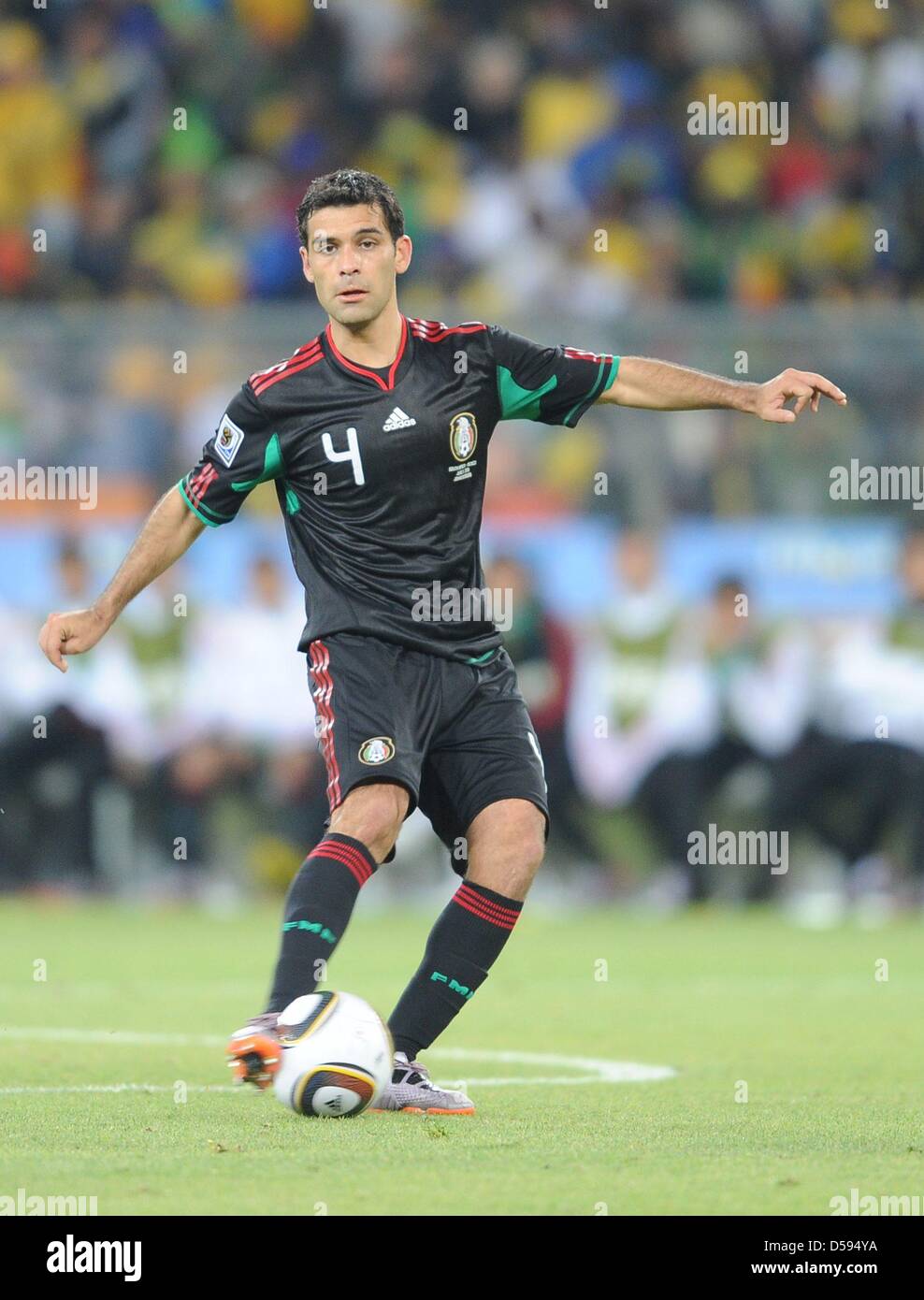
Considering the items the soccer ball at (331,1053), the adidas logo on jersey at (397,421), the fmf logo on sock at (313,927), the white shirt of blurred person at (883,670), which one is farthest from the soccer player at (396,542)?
the white shirt of blurred person at (883,670)

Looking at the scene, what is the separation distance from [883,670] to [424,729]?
24.4 feet

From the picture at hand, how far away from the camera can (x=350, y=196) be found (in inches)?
223

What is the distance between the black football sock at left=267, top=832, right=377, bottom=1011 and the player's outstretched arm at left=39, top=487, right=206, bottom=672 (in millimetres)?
842

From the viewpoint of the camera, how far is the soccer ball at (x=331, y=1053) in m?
5.05

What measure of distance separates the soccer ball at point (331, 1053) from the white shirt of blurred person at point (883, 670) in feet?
26.2

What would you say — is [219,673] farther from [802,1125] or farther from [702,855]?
[802,1125]

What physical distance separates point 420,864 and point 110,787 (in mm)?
1919

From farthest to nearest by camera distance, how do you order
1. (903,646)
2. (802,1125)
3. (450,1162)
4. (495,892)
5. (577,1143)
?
1. (903,646)
2. (495,892)
3. (802,1125)
4. (577,1143)
5. (450,1162)

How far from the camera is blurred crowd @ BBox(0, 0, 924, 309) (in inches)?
629

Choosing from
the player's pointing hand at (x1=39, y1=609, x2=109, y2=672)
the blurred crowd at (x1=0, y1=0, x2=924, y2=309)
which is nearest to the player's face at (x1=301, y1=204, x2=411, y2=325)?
the player's pointing hand at (x1=39, y1=609, x2=109, y2=672)

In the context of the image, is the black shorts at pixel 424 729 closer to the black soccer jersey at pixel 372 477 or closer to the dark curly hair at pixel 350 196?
the black soccer jersey at pixel 372 477

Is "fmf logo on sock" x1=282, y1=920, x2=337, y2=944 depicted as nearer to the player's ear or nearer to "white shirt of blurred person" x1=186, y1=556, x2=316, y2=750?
the player's ear

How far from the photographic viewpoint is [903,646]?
12664 millimetres
